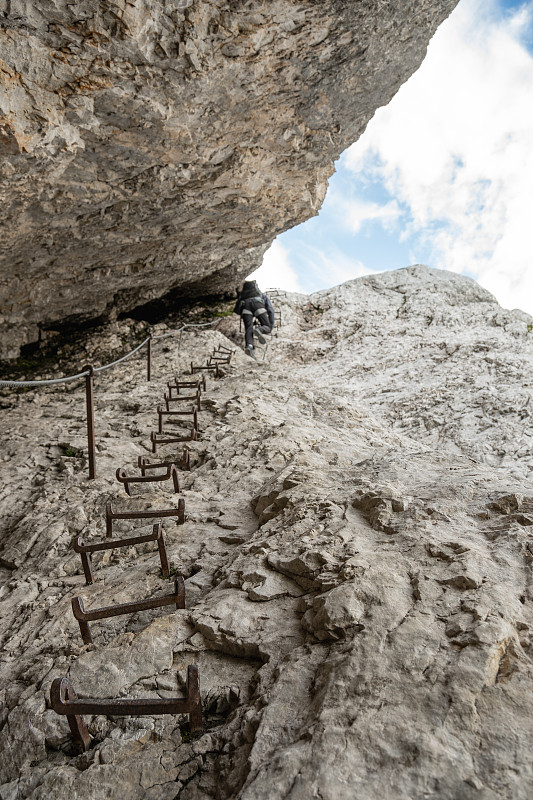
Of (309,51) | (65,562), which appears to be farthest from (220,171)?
(65,562)

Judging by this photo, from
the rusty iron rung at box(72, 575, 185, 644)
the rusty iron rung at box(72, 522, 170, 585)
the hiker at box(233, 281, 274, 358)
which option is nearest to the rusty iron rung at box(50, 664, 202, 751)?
the rusty iron rung at box(72, 575, 185, 644)

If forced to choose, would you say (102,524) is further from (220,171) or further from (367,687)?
(220,171)

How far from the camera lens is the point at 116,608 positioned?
2.53m

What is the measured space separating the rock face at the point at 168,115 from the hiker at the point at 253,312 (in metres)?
3.21

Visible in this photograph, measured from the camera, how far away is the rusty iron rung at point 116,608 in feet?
8.20

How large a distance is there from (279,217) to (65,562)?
7570mm

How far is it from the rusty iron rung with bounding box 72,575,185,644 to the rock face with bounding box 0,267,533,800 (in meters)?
0.08

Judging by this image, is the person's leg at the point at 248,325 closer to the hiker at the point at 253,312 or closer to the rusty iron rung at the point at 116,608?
the hiker at the point at 253,312

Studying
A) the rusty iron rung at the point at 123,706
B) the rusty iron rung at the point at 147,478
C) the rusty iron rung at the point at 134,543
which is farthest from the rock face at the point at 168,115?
the rusty iron rung at the point at 123,706

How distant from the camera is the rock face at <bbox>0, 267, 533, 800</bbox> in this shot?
161 centimetres

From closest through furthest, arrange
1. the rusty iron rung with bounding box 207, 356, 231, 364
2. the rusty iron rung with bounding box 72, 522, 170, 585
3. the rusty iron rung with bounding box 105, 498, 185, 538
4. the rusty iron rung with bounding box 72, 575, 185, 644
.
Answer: the rusty iron rung with bounding box 72, 575, 185, 644 < the rusty iron rung with bounding box 72, 522, 170, 585 < the rusty iron rung with bounding box 105, 498, 185, 538 < the rusty iron rung with bounding box 207, 356, 231, 364

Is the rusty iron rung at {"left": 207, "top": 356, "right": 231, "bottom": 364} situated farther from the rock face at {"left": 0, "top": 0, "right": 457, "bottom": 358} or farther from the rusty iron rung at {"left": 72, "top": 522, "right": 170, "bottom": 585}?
the rusty iron rung at {"left": 72, "top": 522, "right": 170, "bottom": 585}

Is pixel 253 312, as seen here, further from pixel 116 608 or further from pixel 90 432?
pixel 116 608

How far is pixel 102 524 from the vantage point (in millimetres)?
4090
